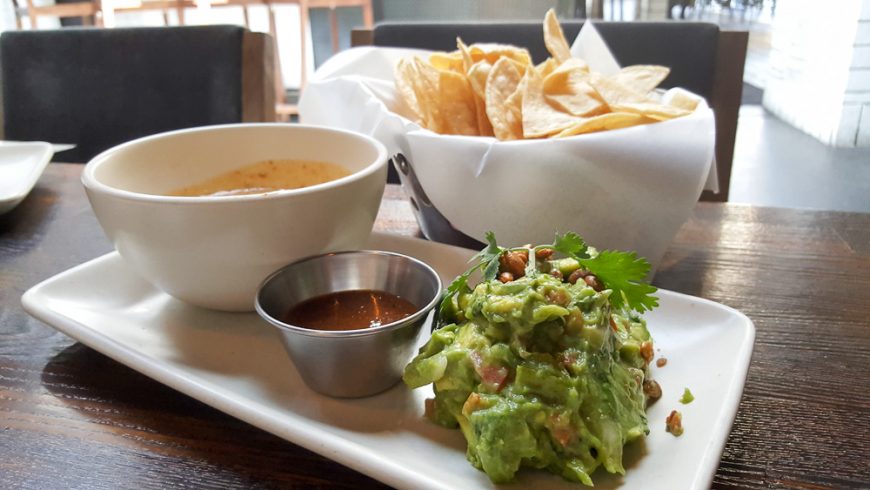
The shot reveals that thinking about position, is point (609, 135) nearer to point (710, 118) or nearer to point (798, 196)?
point (710, 118)

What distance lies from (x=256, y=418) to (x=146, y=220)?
329mm

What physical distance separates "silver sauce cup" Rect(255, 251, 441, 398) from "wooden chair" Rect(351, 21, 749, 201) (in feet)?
3.96

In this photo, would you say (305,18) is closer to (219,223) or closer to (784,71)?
(784,71)

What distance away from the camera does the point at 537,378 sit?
705 mm

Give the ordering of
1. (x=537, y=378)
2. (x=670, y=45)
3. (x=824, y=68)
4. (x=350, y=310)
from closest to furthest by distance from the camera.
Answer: (x=537, y=378) → (x=350, y=310) → (x=670, y=45) → (x=824, y=68)

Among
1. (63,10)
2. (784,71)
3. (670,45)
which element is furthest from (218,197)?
(63,10)

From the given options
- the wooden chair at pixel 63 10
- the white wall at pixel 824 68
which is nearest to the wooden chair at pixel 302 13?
the wooden chair at pixel 63 10

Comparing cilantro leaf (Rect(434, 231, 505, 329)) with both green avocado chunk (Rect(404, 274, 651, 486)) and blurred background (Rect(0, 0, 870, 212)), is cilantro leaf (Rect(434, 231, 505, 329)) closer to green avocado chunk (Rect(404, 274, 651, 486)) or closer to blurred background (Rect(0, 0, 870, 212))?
green avocado chunk (Rect(404, 274, 651, 486))

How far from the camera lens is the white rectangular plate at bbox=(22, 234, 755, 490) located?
71cm

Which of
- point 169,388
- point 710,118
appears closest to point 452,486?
point 169,388

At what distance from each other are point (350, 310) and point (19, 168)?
123cm

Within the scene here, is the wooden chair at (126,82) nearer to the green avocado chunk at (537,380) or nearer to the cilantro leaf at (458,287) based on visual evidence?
the cilantro leaf at (458,287)

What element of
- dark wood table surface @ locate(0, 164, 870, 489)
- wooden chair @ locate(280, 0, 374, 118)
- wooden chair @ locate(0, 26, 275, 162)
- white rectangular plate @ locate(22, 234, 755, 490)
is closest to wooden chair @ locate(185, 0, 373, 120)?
wooden chair @ locate(280, 0, 374, 118)

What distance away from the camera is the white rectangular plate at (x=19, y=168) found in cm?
149
